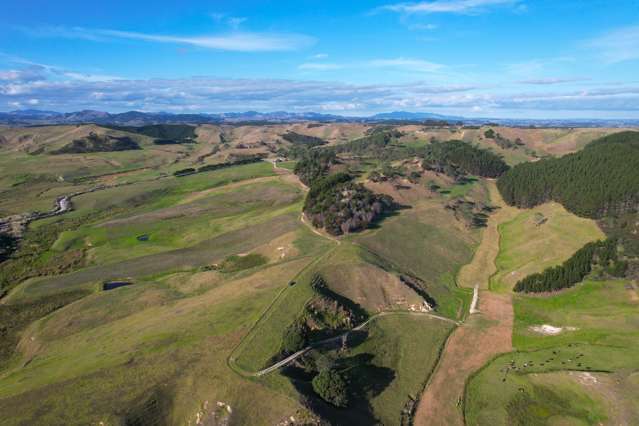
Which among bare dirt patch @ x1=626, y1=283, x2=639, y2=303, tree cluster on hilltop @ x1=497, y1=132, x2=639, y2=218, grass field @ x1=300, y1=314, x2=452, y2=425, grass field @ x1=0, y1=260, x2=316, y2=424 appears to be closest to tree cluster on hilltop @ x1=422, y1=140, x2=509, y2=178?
tree cluster on hilltop @ x1=497, y1=132, x2=639, y2=218

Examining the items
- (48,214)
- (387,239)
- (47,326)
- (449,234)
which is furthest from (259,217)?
(48,214)

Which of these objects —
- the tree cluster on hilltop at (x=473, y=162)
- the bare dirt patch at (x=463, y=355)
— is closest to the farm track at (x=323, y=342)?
the bare dirt patch at (x=463, y=355)

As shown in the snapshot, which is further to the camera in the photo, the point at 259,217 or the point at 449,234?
the point at 259,217

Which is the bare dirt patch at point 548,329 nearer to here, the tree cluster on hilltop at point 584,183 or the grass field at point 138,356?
the grass field at point 138,356

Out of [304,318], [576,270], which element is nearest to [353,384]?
[304,318]

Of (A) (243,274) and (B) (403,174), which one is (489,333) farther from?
(B) (403,174)

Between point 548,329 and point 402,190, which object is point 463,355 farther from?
point 402,190
